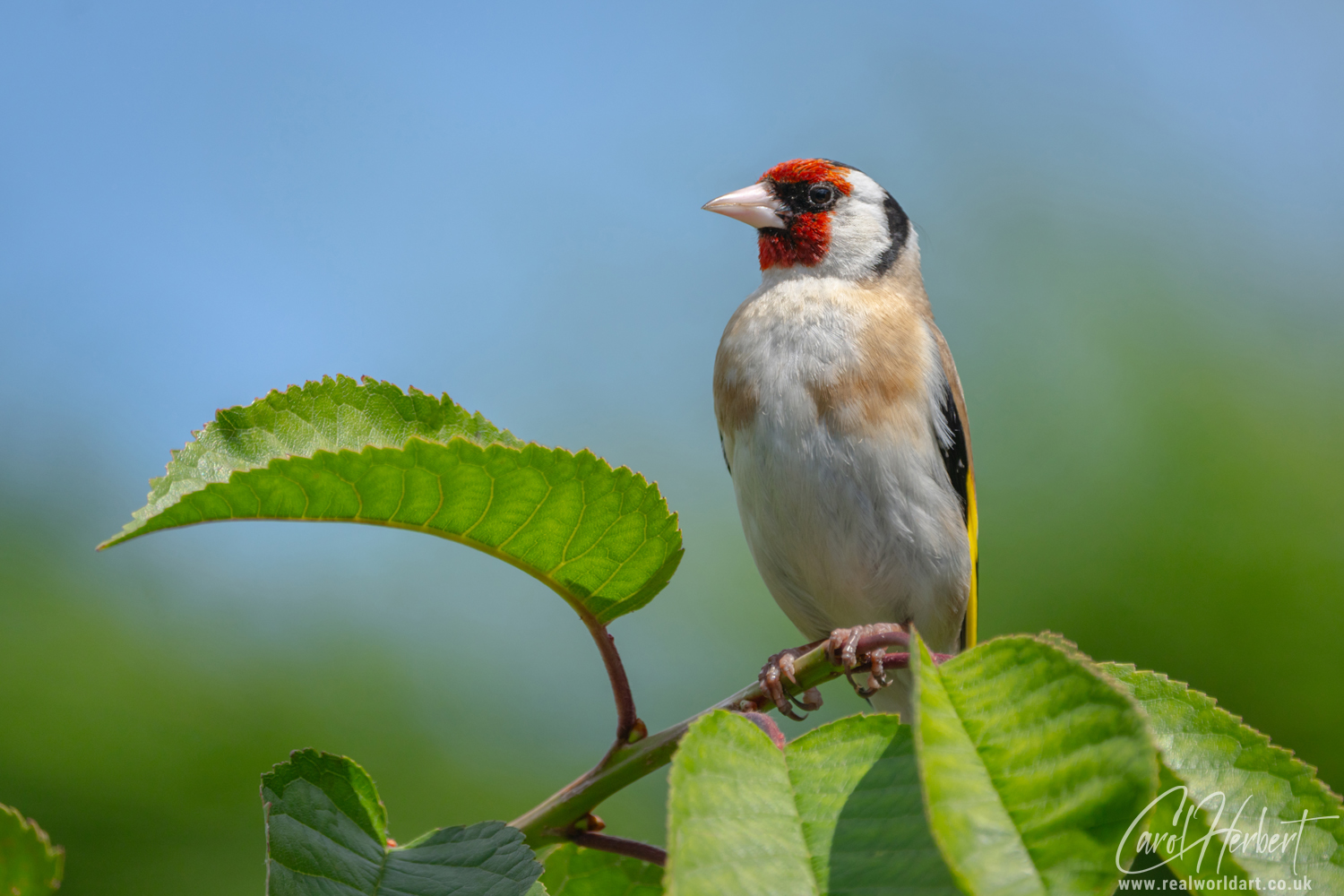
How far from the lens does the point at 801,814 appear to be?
903 millimetres

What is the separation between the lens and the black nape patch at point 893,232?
316 cm

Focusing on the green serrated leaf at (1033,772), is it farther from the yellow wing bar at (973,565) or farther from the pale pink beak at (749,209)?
the pale pink beak at (749,209)

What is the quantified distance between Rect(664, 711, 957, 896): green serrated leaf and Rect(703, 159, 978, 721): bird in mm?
1412

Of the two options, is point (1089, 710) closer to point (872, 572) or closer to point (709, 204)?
point (872, 572)

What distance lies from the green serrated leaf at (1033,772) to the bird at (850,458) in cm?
149

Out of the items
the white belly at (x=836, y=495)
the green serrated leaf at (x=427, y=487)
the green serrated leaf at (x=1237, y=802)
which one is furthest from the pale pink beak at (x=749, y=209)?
the green serrated leaf at (x=1237, y=802)

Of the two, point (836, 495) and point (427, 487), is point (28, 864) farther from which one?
point (836, 495)

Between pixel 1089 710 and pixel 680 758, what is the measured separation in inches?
13.4

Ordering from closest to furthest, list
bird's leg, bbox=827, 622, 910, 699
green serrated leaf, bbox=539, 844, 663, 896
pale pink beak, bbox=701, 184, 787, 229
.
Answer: bird's leg, bbox=827, 622, 910, 699, green serrated leaf, bbox=539, 844, 663, 896, pale pink beak, bbox=701, 184, 787, 229

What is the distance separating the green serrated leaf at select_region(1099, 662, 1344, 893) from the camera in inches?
39.0

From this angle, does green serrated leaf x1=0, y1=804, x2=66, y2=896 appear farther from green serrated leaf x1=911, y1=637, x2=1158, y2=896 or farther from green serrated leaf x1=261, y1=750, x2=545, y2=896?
green serrated leaf x1=911, y1=637, x2=1158, y2=896

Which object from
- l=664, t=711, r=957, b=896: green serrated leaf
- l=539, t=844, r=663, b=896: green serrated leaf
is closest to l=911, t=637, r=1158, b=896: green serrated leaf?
l=664, t=711, r=957, b=896: green serrated leaf
